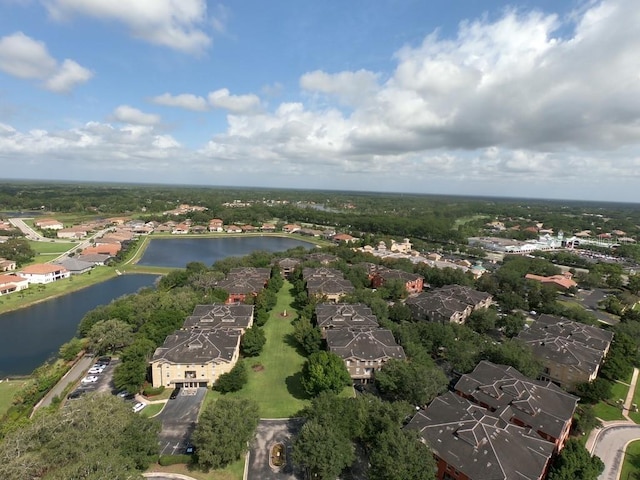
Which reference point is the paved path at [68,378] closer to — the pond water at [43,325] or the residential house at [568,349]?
the pond water at [43,325]

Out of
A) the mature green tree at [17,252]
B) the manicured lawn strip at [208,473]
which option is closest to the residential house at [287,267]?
the manicured lawn strip at [208,473]

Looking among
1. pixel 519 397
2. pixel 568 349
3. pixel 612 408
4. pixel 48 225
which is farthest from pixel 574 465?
pixel 48 225

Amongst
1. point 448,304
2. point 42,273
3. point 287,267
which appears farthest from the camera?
point 287,267

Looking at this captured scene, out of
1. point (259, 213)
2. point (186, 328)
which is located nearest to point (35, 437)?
point (186, 328)

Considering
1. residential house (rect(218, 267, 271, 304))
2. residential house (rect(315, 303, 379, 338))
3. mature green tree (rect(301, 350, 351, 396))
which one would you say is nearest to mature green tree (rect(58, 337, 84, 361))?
residential house (rect(218, 267, 271, 304))

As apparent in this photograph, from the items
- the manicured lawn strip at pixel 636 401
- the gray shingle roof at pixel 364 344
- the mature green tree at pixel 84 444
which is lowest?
the manicured lawn strip at pixel 636 401

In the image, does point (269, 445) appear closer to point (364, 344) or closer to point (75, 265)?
point (364, 344)
